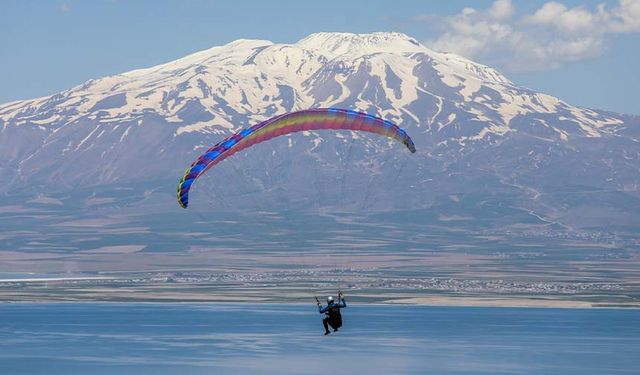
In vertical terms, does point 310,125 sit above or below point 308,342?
above

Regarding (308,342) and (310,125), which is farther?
(308,342)

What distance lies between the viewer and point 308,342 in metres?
87.0

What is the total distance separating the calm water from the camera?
72188 millimetres

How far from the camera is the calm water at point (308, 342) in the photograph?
72188mm

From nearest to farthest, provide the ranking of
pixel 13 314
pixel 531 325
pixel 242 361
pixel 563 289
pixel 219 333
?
pixel 242 361, pixel 219 333, pixel 531 325, pixel 13 314, pixel 563 289

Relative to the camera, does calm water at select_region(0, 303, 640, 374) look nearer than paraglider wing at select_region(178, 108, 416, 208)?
No

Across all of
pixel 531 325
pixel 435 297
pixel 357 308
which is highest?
pixel 435 297

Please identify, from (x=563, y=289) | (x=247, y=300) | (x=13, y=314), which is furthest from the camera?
(x=563, y=289)

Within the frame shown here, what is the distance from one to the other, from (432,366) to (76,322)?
44.7 m

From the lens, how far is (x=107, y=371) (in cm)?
6994

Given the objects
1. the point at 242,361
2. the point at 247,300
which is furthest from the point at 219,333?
the point at 247,300

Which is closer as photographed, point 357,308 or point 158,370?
point 158,370

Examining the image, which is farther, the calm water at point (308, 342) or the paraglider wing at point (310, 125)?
the calm water at point (308, 342)

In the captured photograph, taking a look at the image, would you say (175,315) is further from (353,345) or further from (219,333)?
(353,345)
